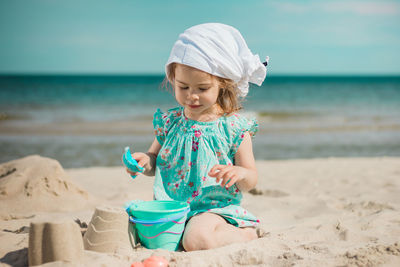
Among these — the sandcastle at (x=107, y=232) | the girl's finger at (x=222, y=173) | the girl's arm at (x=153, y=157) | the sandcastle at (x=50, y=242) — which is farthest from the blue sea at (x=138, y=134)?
the sandcastle at (x=50, y=242)

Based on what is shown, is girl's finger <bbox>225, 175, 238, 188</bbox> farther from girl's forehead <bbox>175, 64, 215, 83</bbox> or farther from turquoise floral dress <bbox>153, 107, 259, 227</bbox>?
girl's forehead <bbox>175, 64, 215, 83</bbox>

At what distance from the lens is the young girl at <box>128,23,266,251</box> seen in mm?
2477

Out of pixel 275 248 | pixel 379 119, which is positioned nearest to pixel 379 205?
pixel 275 248

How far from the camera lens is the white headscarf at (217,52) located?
8.05 feet

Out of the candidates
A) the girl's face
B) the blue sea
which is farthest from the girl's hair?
the blue sea

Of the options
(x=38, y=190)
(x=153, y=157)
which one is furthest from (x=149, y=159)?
(x=38, y=190)

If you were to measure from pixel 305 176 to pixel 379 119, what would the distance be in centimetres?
936

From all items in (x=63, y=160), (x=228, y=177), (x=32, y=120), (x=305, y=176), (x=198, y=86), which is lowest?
(x=32, y=120)

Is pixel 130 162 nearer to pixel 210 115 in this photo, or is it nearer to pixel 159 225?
pixel 159 225

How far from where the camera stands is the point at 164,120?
114 inches

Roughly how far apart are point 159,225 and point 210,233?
1.05 ft

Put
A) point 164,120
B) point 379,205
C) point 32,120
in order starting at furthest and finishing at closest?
point 32,120, point 379,205, point 164,120

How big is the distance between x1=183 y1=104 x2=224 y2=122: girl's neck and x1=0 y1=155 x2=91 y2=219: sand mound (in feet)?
4.91

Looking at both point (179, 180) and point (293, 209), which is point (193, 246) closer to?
point (179, 180)
